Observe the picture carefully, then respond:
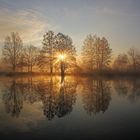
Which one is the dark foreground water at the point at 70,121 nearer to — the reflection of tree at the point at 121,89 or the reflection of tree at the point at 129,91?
the reflection of tree at the point at 129,91

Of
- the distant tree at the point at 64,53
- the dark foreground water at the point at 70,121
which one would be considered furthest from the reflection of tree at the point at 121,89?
the distant tree at the point at 64,53

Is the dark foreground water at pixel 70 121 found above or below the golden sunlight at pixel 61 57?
below

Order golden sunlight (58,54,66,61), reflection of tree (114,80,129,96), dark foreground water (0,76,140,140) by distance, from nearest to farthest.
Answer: dark foreground water (0,76,140,140) → reflection of tree (114,80,129,96) → golden sunlight (58,54,66,61)

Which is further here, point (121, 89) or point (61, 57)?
point (61, 57)

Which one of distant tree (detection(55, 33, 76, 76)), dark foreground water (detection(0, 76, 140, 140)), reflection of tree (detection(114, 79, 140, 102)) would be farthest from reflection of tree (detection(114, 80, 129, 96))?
distant tree (detection(55, 33, 76, 76))

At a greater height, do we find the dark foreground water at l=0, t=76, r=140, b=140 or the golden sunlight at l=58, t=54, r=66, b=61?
the golden sunlight at l=58, t=54, r=66, b=61

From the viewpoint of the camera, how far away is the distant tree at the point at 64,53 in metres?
59.5

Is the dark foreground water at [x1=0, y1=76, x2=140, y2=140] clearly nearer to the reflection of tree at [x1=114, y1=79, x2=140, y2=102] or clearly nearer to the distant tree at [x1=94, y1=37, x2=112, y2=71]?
the reflection of tree at [x1=114, y1=79, x2=140, y2=102]

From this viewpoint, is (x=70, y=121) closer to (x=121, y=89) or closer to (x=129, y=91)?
(x=129, y=91)

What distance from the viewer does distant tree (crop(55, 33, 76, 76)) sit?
59.5 metres

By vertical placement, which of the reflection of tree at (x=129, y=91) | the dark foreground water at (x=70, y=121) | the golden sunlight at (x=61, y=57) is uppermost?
the golden sunlight at (x=61, y=57)

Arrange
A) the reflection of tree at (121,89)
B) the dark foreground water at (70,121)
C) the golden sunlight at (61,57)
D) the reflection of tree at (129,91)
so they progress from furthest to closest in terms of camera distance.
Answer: the golden sunlight at (61,57) < the reflection of tree at (121,89) < the reflection of tree at (129,91) < the dark foreground water at (70,121)

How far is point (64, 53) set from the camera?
60219 mm

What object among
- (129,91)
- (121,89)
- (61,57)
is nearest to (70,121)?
(129,91)
